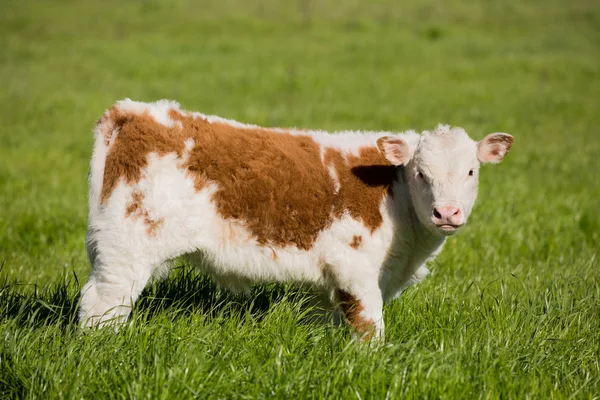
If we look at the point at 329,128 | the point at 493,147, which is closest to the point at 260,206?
the point at 493,147

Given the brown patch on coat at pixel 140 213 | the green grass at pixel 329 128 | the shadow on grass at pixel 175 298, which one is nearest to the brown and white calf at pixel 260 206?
the brown patch on coat at pixel 140 213

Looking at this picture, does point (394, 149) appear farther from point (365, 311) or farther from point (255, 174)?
point (365, 311)

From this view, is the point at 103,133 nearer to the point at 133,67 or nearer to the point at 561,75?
the point at 133,67

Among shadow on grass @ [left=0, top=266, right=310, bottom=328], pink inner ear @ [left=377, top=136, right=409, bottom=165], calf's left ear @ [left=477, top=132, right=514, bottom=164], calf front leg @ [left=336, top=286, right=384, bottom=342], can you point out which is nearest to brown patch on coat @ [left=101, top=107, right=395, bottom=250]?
pink inner ear @ [left=377, top=136, right=409, bottom=165]

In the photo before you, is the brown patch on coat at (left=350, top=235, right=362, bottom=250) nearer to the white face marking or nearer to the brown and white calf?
the brown and white calf

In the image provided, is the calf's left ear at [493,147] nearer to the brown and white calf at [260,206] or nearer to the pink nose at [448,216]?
the brown and white calf at [260,206]

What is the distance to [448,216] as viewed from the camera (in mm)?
5008

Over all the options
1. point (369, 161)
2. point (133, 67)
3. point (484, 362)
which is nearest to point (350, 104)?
point (133, 67)

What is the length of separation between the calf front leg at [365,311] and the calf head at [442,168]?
2.12 feet

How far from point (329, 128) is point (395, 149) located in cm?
1117

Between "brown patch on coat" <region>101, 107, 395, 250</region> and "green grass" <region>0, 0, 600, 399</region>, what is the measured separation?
0.59m

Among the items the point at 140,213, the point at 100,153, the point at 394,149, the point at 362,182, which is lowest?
the point at 140,213

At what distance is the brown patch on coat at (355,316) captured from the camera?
5070 mm

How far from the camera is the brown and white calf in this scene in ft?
16.1
